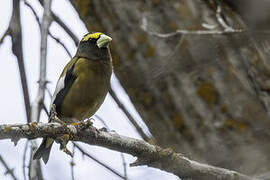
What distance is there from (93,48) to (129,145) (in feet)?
5.96

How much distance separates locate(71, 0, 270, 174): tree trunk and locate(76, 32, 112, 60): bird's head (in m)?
0.59

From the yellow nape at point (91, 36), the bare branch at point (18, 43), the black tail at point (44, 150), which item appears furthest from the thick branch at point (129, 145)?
the yellow nape at point (91, 36)

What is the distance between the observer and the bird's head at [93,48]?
3.99m

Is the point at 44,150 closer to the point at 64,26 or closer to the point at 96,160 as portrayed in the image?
the point at 96,160

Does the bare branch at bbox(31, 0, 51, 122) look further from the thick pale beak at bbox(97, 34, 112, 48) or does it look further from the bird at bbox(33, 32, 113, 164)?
the thick pale beak at bbox(97, 34, 112, 48)

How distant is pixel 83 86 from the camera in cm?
374

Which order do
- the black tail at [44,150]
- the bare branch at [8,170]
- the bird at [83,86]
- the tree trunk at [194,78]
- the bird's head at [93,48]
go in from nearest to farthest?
1. the tree trunk at [194,78]
2. the bare branch at [8,170]
3. the black tail at [44,150]
4. the bird at [83,86]
5. the bird's head at [93,48]

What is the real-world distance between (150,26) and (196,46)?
1.31 feet

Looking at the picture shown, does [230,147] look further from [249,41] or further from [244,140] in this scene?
[249,41]

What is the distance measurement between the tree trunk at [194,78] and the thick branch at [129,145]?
→ 236 millimetres

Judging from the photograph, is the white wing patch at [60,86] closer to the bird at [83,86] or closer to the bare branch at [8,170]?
the bird at [83,86]

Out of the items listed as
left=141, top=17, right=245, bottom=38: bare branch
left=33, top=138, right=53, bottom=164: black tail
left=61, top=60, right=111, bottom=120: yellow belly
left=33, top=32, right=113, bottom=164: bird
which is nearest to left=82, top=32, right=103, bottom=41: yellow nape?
left=33, top=32, right=113, bottom=164: bird

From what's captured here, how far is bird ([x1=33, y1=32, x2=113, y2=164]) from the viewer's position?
371cm

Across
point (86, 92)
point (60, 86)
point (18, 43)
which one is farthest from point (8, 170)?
point (18, 43)
